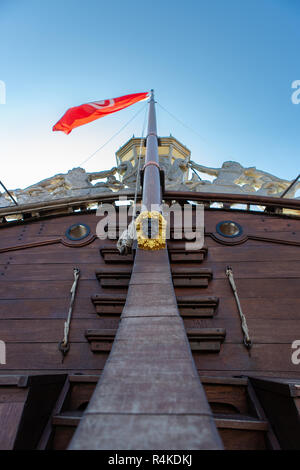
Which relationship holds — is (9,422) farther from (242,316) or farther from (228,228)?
(228,228)

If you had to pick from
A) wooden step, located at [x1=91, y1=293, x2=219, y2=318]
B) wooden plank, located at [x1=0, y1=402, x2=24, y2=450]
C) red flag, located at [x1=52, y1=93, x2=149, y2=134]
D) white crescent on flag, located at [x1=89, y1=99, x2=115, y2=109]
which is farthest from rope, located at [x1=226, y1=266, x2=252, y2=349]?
white crescent on flag, located at [x1=89, y1=99, x2=115, y2=109]

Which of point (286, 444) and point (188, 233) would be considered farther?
point (188, 233)

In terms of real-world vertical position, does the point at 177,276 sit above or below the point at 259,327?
above

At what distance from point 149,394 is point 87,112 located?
7.18m

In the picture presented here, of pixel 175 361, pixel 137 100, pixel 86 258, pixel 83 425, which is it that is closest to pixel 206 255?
pixel 86 258

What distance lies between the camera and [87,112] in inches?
282

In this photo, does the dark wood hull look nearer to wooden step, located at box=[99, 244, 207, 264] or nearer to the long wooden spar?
wooden step, located at box=[99, 244, 207, 264]

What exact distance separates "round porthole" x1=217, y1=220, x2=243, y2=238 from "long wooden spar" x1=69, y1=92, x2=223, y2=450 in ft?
8.08

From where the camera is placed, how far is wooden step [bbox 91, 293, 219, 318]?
2824 mm

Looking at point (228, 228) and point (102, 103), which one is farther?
point (102, 103)

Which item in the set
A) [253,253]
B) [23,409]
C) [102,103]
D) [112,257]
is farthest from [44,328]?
[102,103]
